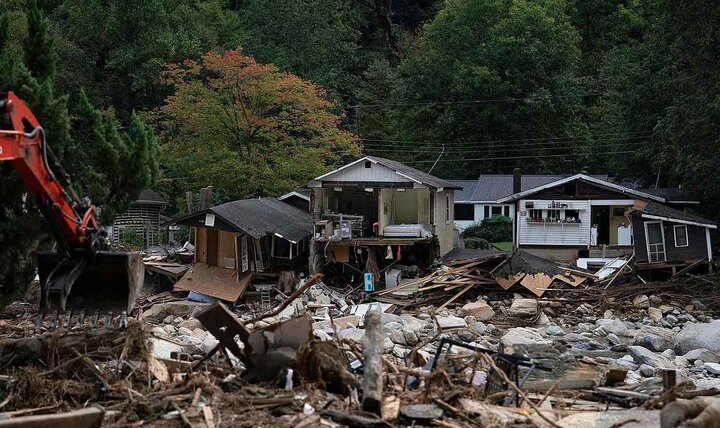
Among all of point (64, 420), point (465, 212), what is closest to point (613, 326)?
point (64, 420)

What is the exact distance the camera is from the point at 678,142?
102 ft

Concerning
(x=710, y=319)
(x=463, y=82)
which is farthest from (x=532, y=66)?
(x=710, y=319)

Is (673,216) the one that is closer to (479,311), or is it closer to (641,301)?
(641,301)

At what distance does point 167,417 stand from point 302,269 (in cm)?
2302

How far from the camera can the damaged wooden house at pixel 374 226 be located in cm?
3092

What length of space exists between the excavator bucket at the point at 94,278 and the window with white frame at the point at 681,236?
75.7ft

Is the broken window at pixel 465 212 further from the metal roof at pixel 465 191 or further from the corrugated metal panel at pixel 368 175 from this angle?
the corrugated metal panel at pixel 368 175

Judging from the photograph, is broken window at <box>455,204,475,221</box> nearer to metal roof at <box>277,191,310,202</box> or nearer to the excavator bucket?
metal roof at <box>277,191,310,202</box>

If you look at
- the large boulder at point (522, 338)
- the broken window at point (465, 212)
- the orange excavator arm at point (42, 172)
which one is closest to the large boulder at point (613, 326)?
the large boulder at point (522, 338)

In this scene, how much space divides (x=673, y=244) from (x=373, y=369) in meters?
23.4

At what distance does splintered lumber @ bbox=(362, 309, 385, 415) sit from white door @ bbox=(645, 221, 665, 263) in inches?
890

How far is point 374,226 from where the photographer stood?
1244 inches

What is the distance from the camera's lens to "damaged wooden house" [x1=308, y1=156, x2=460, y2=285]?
101ft

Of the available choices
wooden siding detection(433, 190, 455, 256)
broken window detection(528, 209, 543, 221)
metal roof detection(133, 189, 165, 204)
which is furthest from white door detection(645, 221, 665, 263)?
metal roof detection(133, 189, 165, 204)
